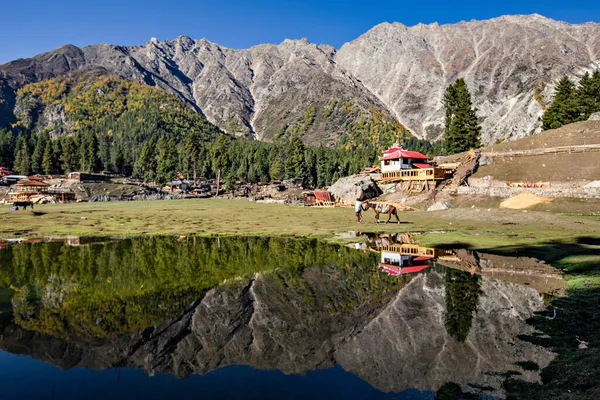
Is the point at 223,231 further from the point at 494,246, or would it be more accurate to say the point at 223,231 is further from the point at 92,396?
the point at 92,396

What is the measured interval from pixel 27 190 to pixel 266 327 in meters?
113

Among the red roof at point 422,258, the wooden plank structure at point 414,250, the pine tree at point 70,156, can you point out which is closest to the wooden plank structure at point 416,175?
the wooden plank structure at point 414,250

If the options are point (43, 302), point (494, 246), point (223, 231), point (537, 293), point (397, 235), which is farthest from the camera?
point (223, 231)

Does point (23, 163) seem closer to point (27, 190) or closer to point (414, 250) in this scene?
point (27, 190)

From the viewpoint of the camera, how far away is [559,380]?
7.66 m

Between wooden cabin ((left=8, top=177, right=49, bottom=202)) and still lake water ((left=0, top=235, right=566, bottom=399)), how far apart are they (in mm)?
86636

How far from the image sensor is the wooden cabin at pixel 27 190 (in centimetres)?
9144

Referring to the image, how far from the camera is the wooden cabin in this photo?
9144 centimetres

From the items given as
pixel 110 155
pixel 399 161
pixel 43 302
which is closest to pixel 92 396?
pixel 43 302

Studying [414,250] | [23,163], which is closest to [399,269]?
[414,250]

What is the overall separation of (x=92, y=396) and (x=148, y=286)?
8.50 m

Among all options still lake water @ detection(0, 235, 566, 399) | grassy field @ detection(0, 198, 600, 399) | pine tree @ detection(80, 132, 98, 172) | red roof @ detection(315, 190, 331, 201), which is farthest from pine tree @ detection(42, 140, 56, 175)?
still lake water @ detection(0, 235, 566, 399)

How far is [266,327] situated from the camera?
11.7 metres

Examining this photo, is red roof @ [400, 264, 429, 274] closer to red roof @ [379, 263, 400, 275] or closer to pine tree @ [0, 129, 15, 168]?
red roof @ [379, 263, 400, 275]
